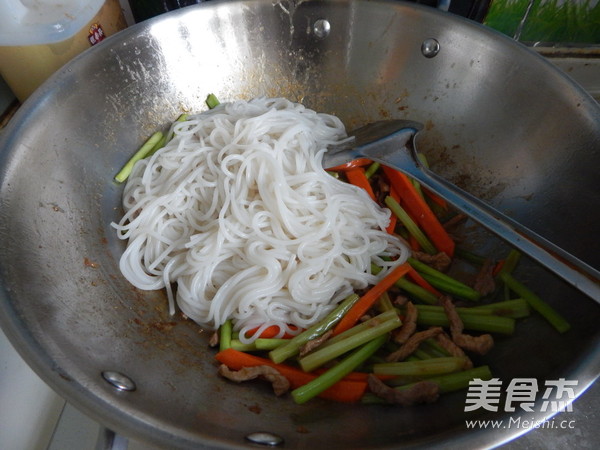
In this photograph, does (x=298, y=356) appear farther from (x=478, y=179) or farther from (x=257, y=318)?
(x=478, y=179)

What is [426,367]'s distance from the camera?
154 centimetres

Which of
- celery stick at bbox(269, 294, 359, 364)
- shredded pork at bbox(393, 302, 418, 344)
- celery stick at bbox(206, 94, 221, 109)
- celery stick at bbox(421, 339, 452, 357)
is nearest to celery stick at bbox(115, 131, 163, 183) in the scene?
celery stick at bbox(206, 94, 221, 109)

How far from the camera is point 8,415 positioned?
1557 millimetres

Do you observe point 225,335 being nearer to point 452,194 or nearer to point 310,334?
point 310,334

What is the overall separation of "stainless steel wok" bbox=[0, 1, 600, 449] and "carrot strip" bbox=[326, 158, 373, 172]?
322 millimetres

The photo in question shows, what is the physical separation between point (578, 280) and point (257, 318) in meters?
1.21

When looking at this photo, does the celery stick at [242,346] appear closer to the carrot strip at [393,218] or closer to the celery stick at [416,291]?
the celery stick at [416,291]

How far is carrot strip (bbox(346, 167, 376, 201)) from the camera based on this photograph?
7.33 feet

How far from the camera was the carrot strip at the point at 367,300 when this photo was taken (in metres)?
1.76

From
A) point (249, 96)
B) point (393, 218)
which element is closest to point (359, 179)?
point (393, 218)

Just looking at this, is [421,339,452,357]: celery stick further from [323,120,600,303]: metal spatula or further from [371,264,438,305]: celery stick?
[323,120,600,303]: metal spatula

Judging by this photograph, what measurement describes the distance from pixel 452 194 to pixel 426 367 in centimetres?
72

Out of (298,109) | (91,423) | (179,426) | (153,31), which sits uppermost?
(153,31)

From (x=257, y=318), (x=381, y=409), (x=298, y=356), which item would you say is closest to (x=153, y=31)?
(x=257, y=318)
